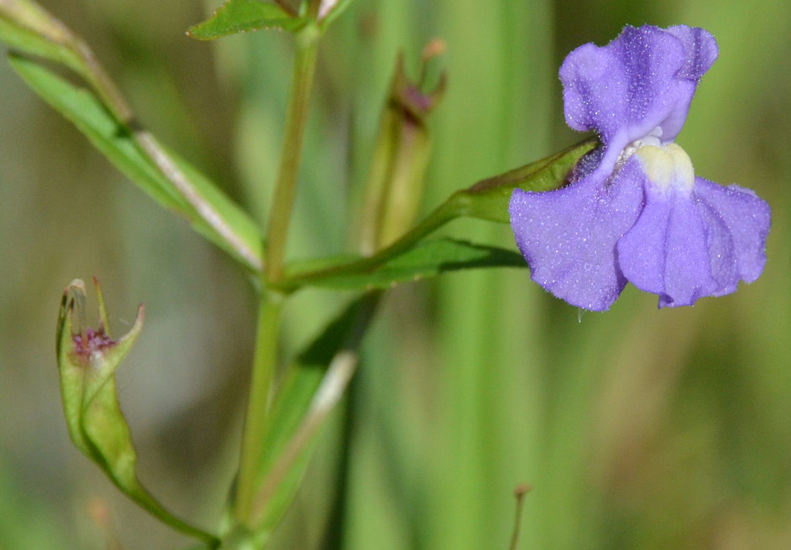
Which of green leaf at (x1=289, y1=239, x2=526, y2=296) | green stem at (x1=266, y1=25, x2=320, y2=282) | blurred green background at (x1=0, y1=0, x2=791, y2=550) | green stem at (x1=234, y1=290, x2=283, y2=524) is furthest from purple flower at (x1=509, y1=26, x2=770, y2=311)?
blurred green background at (x1=0, y1=0, x2=791, y2=550)

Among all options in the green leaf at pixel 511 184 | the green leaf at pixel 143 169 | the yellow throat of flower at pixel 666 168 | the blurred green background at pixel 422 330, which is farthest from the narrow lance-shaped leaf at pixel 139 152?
the yellow throat of flower at pixel 666 168

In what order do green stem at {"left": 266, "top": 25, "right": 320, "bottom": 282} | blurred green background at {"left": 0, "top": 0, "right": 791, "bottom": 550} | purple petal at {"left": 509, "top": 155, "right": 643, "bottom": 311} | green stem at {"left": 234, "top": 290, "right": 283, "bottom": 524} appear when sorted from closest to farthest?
1. purple petal at {"left": 509, "top": 155, "right": 643, "bottom": 311}
2. green stem at {"left": 266, "top": 25, "right": 320, "bottom": 282}
3. green stem at {"left": 234, "top": 290, "right": 283, "bottom": 524}
4. blurred green background at {"left": 0, "top": 0, "right": 791, "bottom": 550}

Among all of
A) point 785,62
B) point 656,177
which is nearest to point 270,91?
point 656,177

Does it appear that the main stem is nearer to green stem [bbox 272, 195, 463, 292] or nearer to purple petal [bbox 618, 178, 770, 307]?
green stem [bbox 272, 195, 463, 292]

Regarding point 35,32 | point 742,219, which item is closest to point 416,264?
point 742,219

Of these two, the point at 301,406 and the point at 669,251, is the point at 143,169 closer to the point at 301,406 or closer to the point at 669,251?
the point at 301,406

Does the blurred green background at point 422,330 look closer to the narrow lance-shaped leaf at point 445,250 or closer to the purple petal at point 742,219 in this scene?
the narrow lance-shaped leaf at point 445,250
